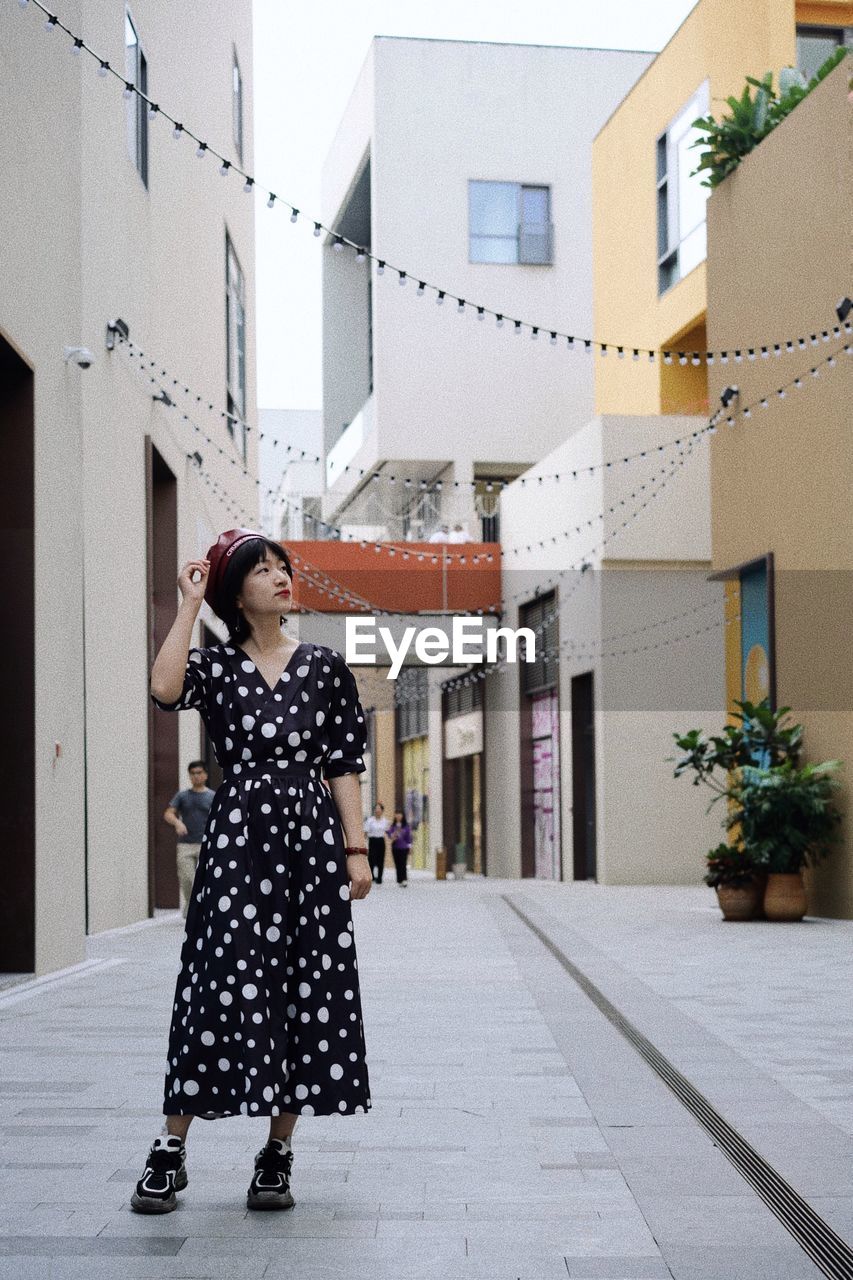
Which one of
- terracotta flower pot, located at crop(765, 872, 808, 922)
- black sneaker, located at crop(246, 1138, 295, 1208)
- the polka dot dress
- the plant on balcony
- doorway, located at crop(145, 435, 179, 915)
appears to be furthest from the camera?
the plant on balcony

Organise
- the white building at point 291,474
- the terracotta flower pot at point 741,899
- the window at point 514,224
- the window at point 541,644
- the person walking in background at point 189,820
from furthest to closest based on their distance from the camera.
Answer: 1. the window at point 514,224
2. the white building at point 291,474
3. the window at point 541,644
4. the terracotta flower pot at point 741,899
5. the person walking in background at point 189,820

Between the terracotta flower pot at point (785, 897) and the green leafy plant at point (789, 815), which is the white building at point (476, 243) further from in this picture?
the terracotta flower pot at point (785, 897)

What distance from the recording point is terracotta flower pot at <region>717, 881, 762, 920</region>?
48.9 ft

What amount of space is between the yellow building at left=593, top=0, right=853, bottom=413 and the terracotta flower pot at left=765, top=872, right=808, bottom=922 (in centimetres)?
940

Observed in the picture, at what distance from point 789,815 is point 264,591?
36.3ft

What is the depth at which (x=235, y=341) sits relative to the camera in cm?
2373

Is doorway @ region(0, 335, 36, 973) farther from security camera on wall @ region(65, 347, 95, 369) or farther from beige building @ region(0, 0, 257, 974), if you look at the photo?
security camera on wall @ region(65, 347, 95, 369)

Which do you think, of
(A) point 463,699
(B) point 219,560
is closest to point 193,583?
(B) point 219,560

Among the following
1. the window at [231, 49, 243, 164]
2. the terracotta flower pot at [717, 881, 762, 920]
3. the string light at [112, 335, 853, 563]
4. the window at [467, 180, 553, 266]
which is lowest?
the terracotta flower pot at [717, 881, 762, 920]

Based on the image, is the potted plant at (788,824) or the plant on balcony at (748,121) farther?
the plant on balcony at (748,121)

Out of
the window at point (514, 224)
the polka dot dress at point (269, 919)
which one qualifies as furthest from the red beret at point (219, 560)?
the window at point (514, 224)

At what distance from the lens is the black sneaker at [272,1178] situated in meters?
4.03

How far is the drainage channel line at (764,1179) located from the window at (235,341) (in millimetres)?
16897

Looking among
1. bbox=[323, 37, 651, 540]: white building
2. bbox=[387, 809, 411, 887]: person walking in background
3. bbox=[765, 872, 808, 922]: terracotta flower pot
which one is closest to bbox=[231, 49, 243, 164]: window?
bbox=[323, 37, 651, 540]: white building
